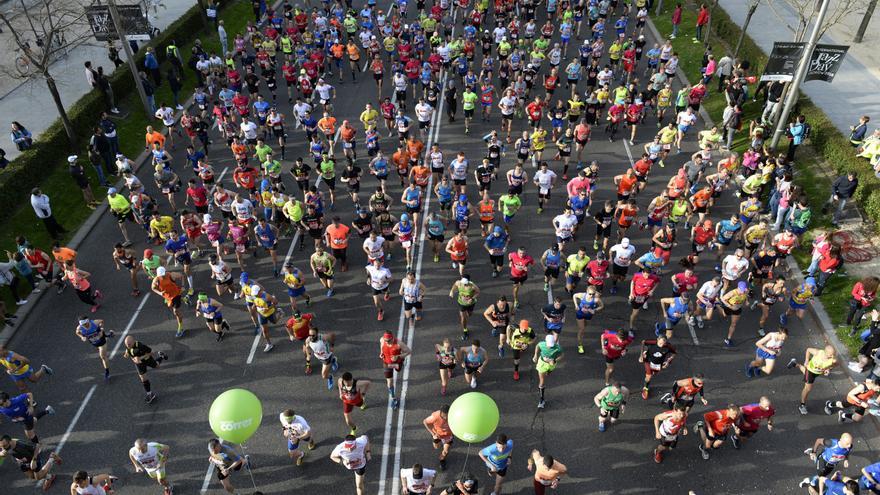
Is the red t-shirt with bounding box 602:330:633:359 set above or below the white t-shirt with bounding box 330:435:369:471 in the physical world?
below

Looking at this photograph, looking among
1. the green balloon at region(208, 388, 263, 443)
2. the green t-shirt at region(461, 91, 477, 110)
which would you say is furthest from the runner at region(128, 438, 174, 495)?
the green t-shirt at region(461, 91, 477, 110)

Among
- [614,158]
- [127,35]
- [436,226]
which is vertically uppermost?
[127,35]

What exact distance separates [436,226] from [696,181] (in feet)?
27.2

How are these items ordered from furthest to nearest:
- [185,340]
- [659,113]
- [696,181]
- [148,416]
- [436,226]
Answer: [659,113]
[696,181]
[436,226]
[185,340]
[148,416]

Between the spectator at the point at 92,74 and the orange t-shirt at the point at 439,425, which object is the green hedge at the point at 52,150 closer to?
the spectator at the point at 92,74

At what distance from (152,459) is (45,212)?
1008 centimetres

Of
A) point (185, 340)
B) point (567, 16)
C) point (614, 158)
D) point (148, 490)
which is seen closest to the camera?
point (148, 490)

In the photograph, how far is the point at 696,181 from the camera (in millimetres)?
18234

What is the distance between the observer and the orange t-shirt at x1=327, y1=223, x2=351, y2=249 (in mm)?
15305

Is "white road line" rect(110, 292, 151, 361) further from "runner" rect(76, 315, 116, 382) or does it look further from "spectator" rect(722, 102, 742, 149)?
"spectator" rect(722, 102, 742, 149)

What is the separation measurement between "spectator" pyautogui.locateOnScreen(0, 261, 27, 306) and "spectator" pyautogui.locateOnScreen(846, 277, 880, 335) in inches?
787

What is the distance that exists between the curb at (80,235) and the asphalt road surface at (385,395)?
22 centimetres

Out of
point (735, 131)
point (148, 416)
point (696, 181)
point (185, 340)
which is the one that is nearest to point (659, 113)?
point (735, 131)

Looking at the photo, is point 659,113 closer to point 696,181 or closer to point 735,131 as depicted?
point 735,131
